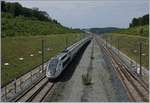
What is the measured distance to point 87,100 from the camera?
118 feet

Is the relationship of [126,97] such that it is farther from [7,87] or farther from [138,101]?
[7,87]

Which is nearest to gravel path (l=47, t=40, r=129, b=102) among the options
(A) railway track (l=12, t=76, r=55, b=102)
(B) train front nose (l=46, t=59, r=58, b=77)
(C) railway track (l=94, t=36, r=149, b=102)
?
(C) railway track (l=94, t=36, r=149, b=102)

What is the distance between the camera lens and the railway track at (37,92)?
35844 millimetres

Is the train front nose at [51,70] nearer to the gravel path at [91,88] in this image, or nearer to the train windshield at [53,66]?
the train windshield at [53,66]

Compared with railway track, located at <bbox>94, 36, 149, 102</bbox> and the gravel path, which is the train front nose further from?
railway track, located at <bbox>94, 36, 149, 102</bbox>

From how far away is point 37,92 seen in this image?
39531 mm

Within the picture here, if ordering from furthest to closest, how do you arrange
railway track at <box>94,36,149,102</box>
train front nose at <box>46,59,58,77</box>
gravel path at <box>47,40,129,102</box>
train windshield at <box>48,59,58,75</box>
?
train windshield at <box>48,59,58,75</box>
train front nose at <box>46,59,58,77</box>
gravel path at <box>47,40,129,102</box>
railway track at <box>94,36,149,102</box>

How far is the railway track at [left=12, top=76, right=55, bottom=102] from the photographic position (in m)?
35.8

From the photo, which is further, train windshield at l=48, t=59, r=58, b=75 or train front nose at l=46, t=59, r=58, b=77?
train windshield at l=48, t=59, r=58, b=75

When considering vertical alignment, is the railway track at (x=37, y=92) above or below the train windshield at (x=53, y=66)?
below

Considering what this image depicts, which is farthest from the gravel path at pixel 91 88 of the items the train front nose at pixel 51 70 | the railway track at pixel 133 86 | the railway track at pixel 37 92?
the train front nose at pixel 51 70

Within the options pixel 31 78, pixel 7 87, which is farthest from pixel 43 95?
pixel 31 78

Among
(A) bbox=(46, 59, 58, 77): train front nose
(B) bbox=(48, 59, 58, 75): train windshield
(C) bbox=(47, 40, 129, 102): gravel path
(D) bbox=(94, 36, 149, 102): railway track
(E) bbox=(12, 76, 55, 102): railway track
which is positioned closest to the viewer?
(E) bbox=(12, 76, 55, 102): railway track

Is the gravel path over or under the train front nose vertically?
under
